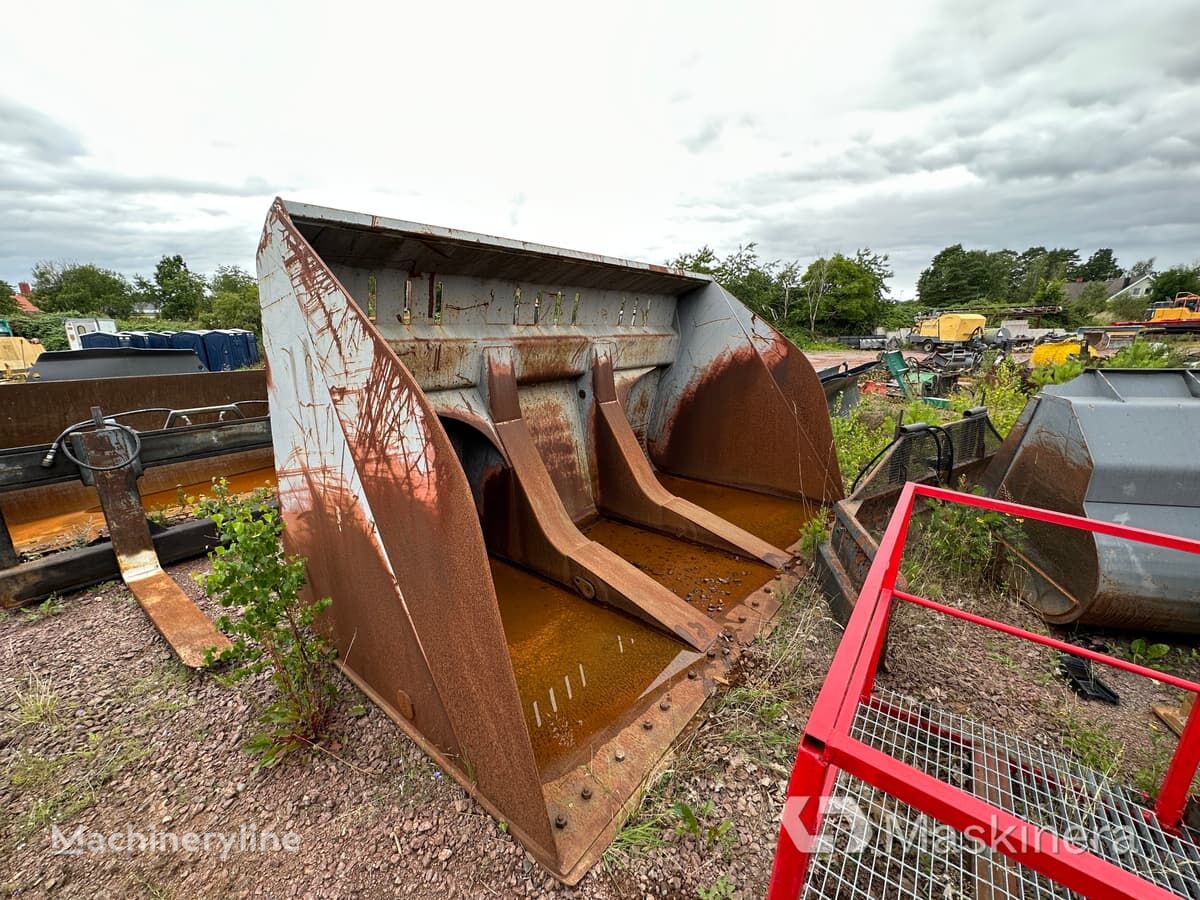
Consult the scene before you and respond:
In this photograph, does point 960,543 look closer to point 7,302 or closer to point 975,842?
point 975,842

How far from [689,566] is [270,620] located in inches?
81.6

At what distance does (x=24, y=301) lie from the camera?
40062 millimetres

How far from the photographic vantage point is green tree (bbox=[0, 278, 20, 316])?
107ft

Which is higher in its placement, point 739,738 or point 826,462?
point 826,462

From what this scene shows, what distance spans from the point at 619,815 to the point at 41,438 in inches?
229

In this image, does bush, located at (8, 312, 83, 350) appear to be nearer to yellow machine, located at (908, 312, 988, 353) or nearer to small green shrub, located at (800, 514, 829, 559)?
small green shrub, located at (800, 514, 829, 559)

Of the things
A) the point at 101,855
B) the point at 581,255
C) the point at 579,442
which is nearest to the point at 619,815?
the point at 101,855

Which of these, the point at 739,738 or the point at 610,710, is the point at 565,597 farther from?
the point at 739,738

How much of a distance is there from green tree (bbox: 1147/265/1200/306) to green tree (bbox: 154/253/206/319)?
79154mm

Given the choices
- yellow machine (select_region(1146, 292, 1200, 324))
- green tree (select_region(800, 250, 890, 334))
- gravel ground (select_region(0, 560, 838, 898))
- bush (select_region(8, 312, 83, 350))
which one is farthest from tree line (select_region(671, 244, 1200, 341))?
bush (select_region(8, 312, 83, 350))

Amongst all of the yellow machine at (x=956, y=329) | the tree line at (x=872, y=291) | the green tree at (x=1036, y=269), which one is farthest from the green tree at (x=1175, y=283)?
the yellow machine at (x=956, y=329)

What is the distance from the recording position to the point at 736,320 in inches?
150

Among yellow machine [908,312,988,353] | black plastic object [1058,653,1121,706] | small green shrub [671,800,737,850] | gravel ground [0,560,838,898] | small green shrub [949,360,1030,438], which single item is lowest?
gravel ground [0,560,838,898]

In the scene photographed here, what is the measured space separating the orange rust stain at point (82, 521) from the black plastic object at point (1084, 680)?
450cm
